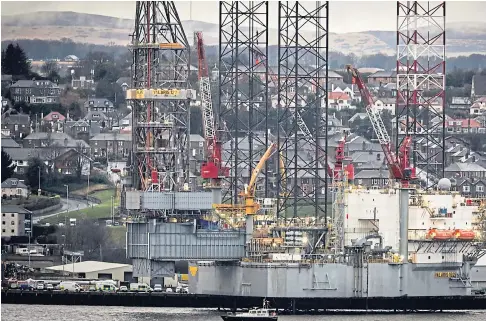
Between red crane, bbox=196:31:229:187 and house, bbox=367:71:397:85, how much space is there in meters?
71.8

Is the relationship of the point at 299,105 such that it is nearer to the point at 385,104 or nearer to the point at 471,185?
the point at 471,185

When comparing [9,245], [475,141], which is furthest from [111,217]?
[475,141]

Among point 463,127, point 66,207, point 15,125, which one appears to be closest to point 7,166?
point 66,207

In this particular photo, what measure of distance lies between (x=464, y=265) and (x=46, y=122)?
66.1 metres

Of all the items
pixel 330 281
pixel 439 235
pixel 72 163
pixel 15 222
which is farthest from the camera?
Answer: pixel 72 163

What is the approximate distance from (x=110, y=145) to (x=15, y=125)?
852 centimetres

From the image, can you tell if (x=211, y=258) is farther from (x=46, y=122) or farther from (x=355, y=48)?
(x=355, y=48)

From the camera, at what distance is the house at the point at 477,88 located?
572 feet

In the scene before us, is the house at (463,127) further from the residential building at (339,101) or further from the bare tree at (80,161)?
the bare tree at (80,161)

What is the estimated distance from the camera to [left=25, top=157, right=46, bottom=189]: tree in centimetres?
13288

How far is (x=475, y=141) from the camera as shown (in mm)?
158875

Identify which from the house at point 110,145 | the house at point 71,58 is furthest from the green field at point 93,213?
the house at point 71,58

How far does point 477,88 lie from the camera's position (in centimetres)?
17488

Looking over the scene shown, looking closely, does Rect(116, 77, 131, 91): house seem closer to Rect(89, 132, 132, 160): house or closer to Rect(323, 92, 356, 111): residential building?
Rect(89, 132, 132, 160): house
